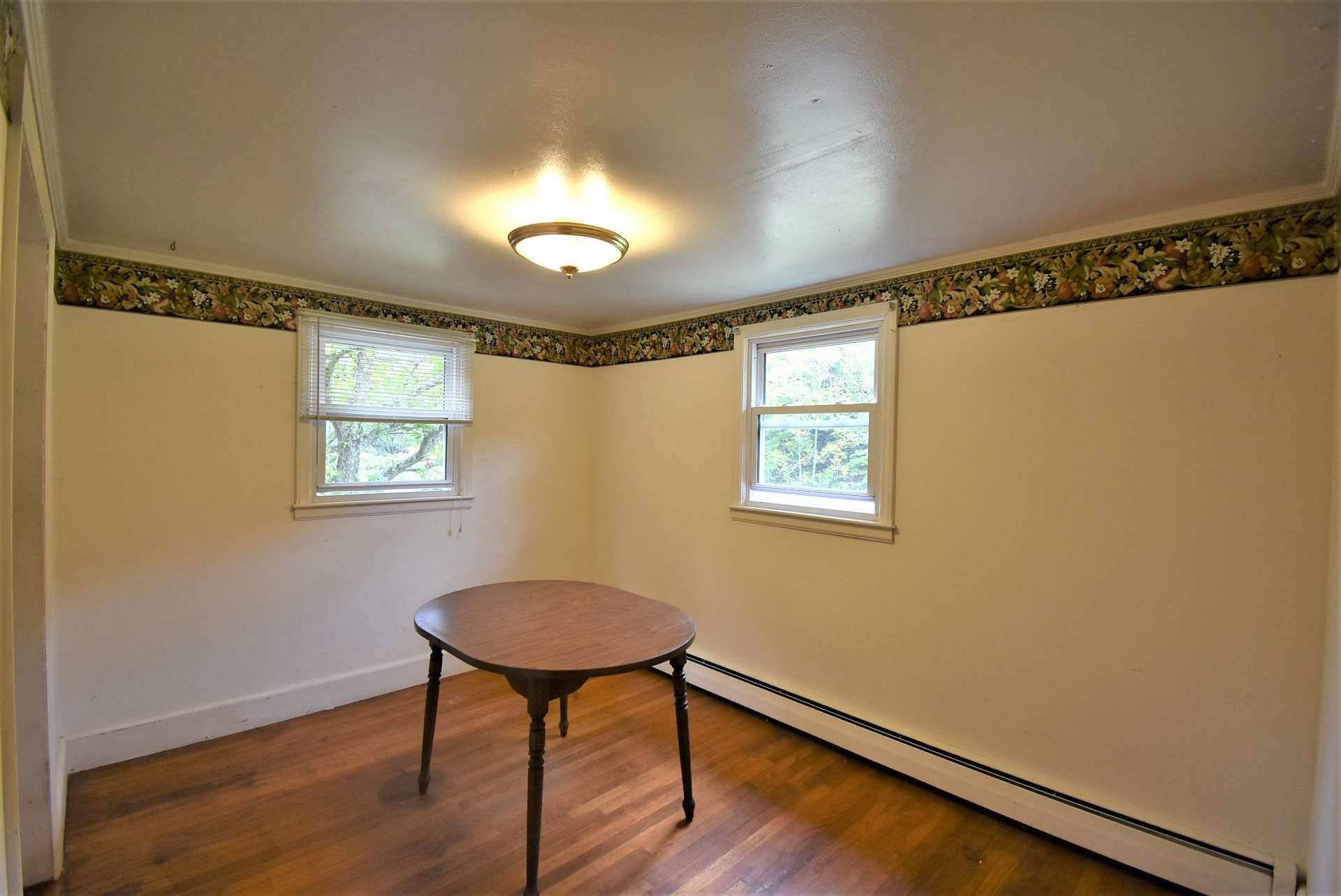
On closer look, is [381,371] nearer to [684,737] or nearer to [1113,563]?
[684,737]

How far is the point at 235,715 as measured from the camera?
108 inches

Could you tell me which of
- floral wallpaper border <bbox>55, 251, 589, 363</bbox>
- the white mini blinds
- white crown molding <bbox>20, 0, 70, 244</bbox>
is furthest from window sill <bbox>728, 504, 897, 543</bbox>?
white crown molding <bbox>20, 0, 70, 244</bbox>

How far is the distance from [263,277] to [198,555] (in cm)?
135

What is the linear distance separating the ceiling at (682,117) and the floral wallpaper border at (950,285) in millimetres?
138

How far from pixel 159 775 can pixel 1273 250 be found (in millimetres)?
4441

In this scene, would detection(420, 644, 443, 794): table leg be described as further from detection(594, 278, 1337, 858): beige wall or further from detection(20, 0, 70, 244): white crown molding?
detection(20, 0, 70, 244): white crown molding

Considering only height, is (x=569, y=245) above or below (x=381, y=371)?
above

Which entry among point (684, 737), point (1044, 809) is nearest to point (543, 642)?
point (684, 737)

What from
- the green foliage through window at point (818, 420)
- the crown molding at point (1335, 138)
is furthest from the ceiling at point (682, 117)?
the green foliage through window at point (818, 420)

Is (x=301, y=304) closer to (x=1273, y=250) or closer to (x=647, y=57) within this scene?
(x=647, y=57)

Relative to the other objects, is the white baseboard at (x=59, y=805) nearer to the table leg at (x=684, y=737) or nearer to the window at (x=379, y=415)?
the window at (x=379, y=415)

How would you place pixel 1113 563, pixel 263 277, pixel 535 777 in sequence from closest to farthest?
pixel 535 777 → pixel 1113 563 → pixel 263 277

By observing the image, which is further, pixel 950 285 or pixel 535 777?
pixel 950 285

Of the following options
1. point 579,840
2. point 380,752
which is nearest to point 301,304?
point 380,752
